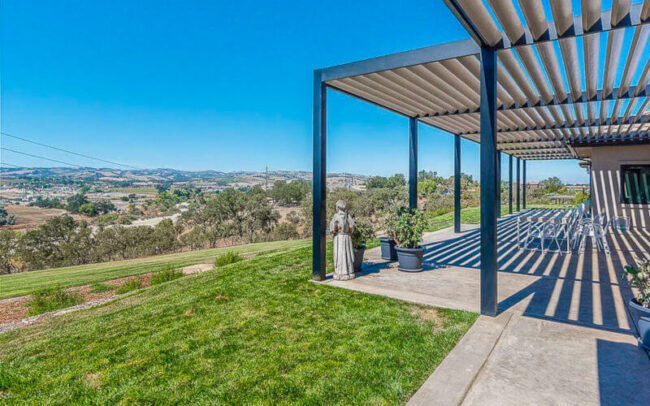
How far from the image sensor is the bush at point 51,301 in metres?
5.88

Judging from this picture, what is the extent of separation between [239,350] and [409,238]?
3.38 metres

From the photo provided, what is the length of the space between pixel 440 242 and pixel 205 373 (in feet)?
23.1

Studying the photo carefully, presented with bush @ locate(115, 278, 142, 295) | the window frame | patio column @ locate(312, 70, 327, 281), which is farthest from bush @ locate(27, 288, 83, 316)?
the window frame

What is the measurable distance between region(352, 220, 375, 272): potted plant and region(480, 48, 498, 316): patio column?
2170 millimetres

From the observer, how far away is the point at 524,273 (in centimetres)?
540

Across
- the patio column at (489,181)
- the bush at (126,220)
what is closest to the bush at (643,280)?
the patio column at (489,181)

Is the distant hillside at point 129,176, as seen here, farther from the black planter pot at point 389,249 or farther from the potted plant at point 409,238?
the potted plant at point 409,238

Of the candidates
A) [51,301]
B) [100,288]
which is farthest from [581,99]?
[100,288]

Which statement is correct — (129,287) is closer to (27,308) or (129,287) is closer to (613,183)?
(27,308)

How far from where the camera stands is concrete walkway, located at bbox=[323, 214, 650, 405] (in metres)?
2.20

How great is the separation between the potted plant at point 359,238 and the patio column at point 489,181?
7.12ft

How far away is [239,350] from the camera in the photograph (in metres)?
2.97

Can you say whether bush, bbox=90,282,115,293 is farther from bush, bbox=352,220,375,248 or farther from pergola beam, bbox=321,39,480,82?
pergola beam, bbox=321,39,480,82

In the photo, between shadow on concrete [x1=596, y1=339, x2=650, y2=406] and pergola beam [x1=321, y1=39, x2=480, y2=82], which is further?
pergola beam [x1=321, y1=39, x2=480, y2=82]
